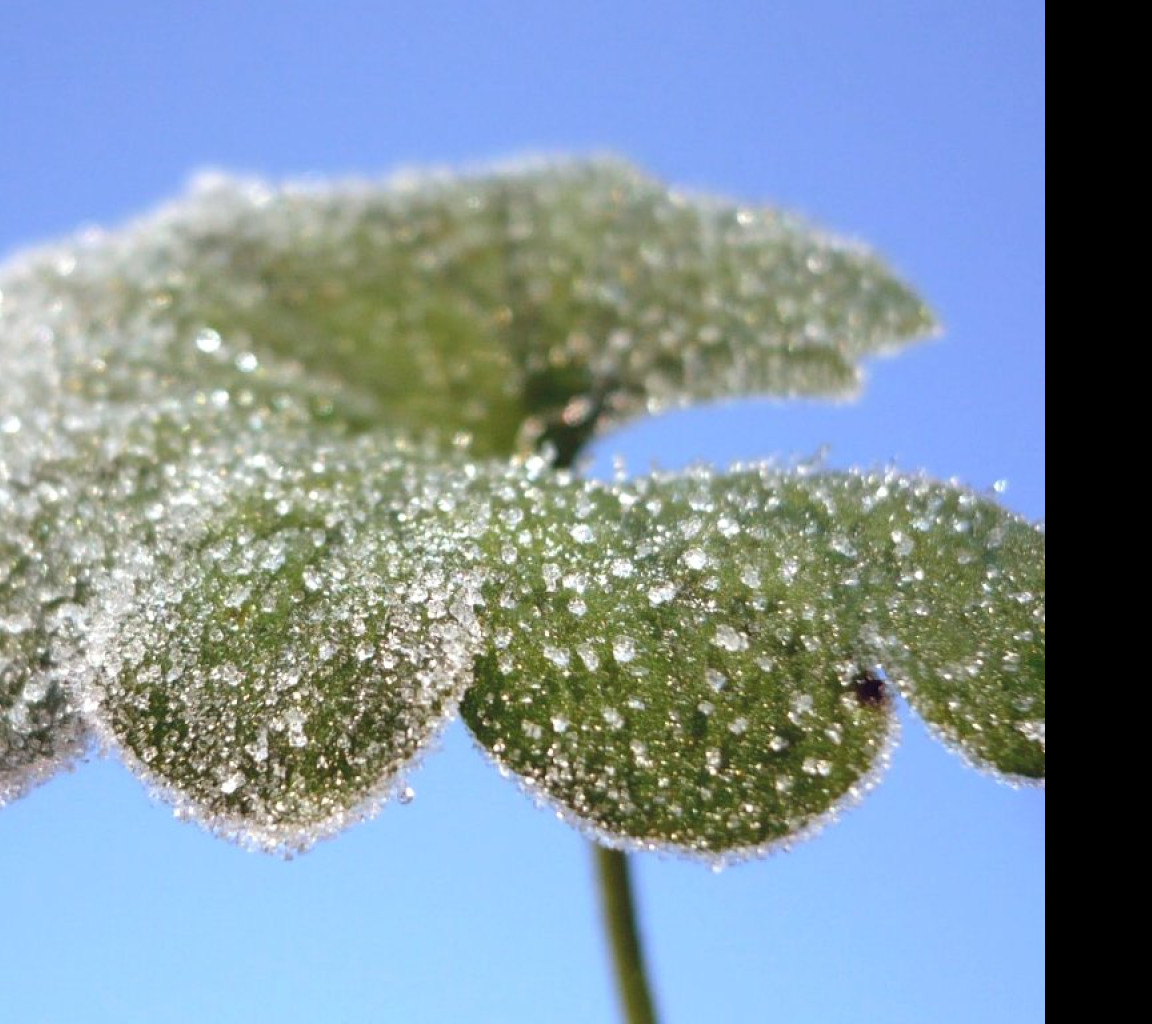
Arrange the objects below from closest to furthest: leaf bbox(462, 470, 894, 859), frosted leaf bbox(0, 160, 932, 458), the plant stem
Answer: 1. leaf bbox(462, 470, 894, 859)
2. the plant stem
3. frosted leaf bbox(0, 160, 932, 458)

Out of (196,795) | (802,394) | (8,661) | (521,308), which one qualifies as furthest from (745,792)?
(521,308)

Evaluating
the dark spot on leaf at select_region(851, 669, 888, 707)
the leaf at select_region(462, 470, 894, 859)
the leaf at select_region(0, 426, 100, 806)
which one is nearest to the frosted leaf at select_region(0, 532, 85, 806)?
the leaf at select_region(0, 426, 100, 806)

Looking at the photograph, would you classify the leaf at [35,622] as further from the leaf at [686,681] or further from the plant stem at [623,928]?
the plant stem at [623,928]

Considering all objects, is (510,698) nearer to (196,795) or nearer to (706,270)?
(196,795)

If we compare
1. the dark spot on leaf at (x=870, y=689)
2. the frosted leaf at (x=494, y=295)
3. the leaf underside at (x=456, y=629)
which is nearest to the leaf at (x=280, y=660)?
the leaf underside at (x=456, y=629)

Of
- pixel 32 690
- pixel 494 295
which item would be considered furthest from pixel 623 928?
pixel 494 295

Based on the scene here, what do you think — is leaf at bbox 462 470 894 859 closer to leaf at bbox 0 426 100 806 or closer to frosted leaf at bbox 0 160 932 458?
leaf at bbox 0 426 100 806

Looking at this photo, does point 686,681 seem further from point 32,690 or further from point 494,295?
point 494,295
